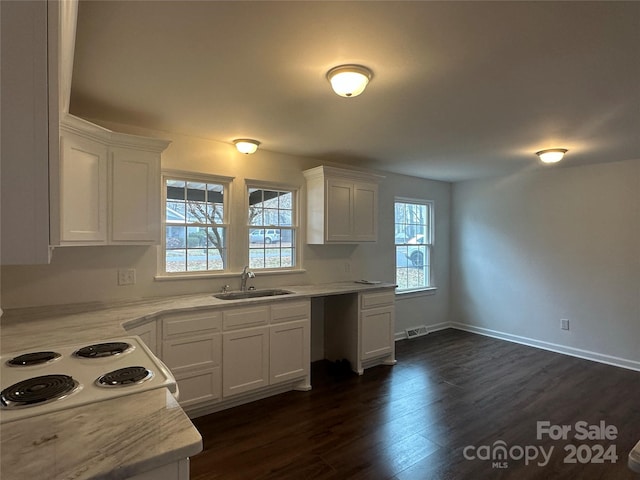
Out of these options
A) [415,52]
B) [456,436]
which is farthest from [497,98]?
[456,436]

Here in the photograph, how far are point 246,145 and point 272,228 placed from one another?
0.99 m

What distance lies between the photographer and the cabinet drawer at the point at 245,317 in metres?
2.96

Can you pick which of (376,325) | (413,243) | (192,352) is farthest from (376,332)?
(192,352)

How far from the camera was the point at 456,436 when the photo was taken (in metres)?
2.63

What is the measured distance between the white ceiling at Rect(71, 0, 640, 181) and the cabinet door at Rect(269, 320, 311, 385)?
6.05 ft

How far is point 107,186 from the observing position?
8.57 feet

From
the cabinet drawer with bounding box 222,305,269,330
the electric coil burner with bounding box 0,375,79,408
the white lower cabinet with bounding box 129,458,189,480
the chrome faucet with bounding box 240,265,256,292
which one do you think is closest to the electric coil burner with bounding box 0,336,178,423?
the electric coil burner with bounding box 0,375,79,408

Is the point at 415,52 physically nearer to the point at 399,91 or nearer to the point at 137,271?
the point at 399,91

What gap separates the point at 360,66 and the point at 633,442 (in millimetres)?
3245

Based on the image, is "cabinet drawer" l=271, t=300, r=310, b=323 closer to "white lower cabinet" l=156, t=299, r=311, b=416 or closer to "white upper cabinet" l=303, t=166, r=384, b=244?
"white lower cabinet" l=156, t=299, r=311, b=416

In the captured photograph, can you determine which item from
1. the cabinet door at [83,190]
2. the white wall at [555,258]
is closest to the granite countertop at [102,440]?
the cabinet door at [83,190]

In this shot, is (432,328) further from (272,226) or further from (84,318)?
(84,318)

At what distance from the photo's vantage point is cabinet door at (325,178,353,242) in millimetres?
4027

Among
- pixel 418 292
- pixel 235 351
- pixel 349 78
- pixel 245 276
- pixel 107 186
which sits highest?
pixel 349 78
